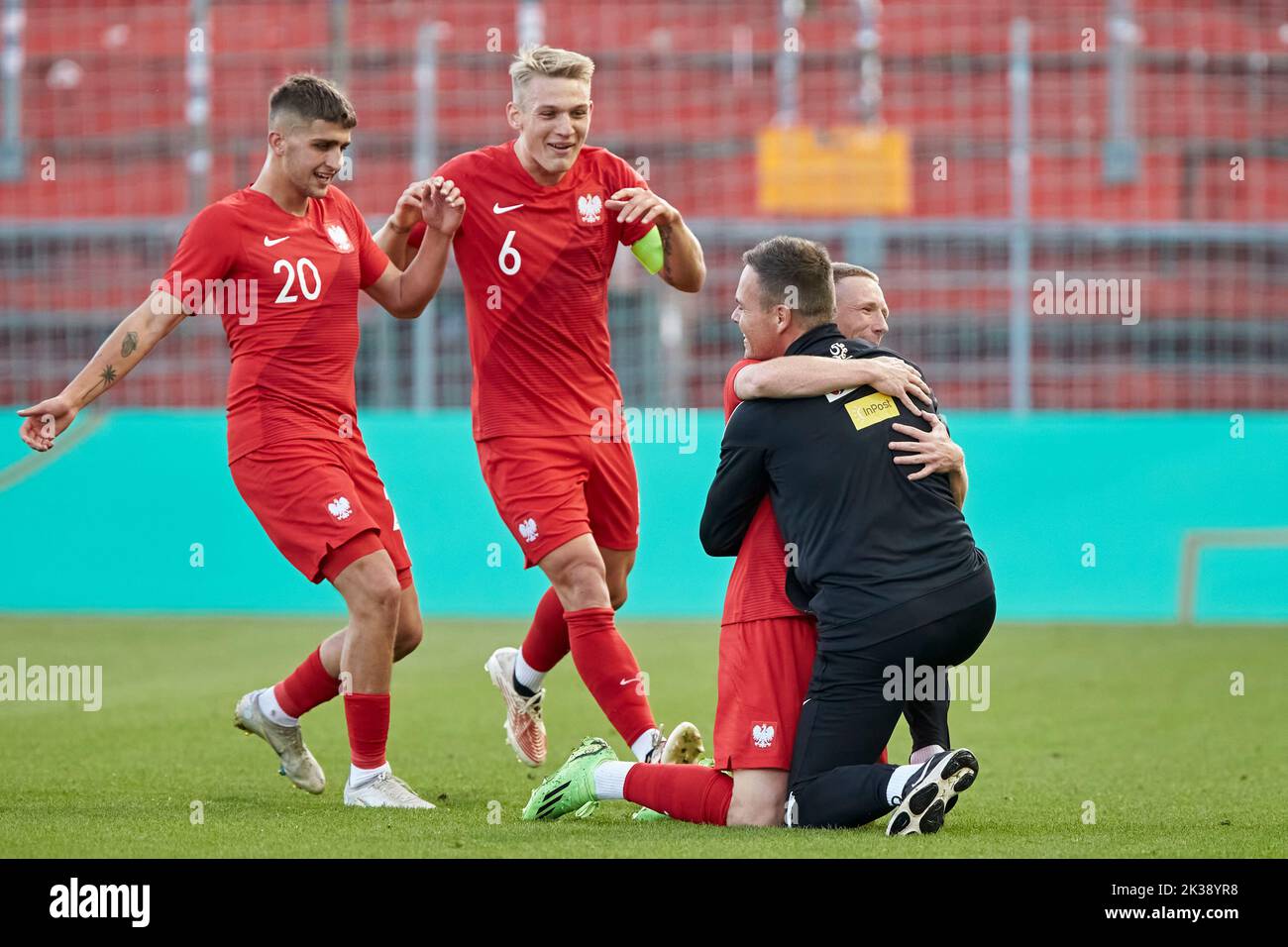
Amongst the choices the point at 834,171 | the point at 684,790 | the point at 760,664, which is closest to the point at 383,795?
the point at 684,790

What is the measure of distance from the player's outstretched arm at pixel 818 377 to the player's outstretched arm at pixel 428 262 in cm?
149

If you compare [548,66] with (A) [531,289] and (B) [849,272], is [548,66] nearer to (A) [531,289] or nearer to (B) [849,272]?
(A) [531,289]

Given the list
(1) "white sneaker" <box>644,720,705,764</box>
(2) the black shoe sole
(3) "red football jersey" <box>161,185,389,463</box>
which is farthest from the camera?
(3) "red football jersey" <box>161,185,389,463</box>

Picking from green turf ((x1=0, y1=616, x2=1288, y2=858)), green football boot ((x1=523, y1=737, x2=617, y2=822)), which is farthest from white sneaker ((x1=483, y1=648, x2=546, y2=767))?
green football boot ((x1=523, y1=737, x2=617, y2=822))

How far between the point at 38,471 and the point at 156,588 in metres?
1.12

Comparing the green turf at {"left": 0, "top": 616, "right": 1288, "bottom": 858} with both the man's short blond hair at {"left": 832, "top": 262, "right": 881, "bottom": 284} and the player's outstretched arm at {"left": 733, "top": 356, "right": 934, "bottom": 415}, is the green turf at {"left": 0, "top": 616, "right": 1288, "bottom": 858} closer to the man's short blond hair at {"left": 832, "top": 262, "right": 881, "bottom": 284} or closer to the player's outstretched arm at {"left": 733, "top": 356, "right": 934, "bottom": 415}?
the player's outstretched arm at {"left": 733, "top": 356, "right": 934, "bottom": 415}

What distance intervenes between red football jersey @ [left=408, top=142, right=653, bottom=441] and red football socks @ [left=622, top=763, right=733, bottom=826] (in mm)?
1469

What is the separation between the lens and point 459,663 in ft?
34.4

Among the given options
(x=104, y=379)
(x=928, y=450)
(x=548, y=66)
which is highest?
(x=548, y=66)

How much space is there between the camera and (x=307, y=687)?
20.4 feet

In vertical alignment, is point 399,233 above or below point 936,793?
above

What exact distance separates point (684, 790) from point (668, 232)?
2152mm

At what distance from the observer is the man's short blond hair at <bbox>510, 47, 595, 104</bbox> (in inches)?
243

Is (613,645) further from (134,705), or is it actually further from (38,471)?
(38,471)
